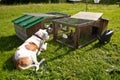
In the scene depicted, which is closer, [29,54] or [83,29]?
[29,54]

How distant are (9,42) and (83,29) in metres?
3.09

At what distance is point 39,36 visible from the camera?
5793 millimetres

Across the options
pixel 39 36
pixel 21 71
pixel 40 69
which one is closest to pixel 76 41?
pixel 39 36

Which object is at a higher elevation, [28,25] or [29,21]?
[29,21]

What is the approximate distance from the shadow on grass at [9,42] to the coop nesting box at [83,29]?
1.55 metres

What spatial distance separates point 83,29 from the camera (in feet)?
23.9

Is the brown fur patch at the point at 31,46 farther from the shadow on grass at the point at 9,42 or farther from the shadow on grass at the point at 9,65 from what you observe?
the shadow on grass at the point at 9,42

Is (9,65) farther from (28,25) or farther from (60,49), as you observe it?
(28,25)

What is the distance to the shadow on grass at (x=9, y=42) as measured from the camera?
6359 millimetres

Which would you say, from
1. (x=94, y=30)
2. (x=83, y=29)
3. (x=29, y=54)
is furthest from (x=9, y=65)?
(x=94, y=30)

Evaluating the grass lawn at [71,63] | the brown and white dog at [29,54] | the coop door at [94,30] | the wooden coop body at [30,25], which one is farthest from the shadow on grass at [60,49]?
the coop door at [94,30]

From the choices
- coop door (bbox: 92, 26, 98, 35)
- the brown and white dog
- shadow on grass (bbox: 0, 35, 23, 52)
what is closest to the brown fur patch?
the brown and white dog

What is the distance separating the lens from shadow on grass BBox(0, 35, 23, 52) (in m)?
6.36

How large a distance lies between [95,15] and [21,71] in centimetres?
369
